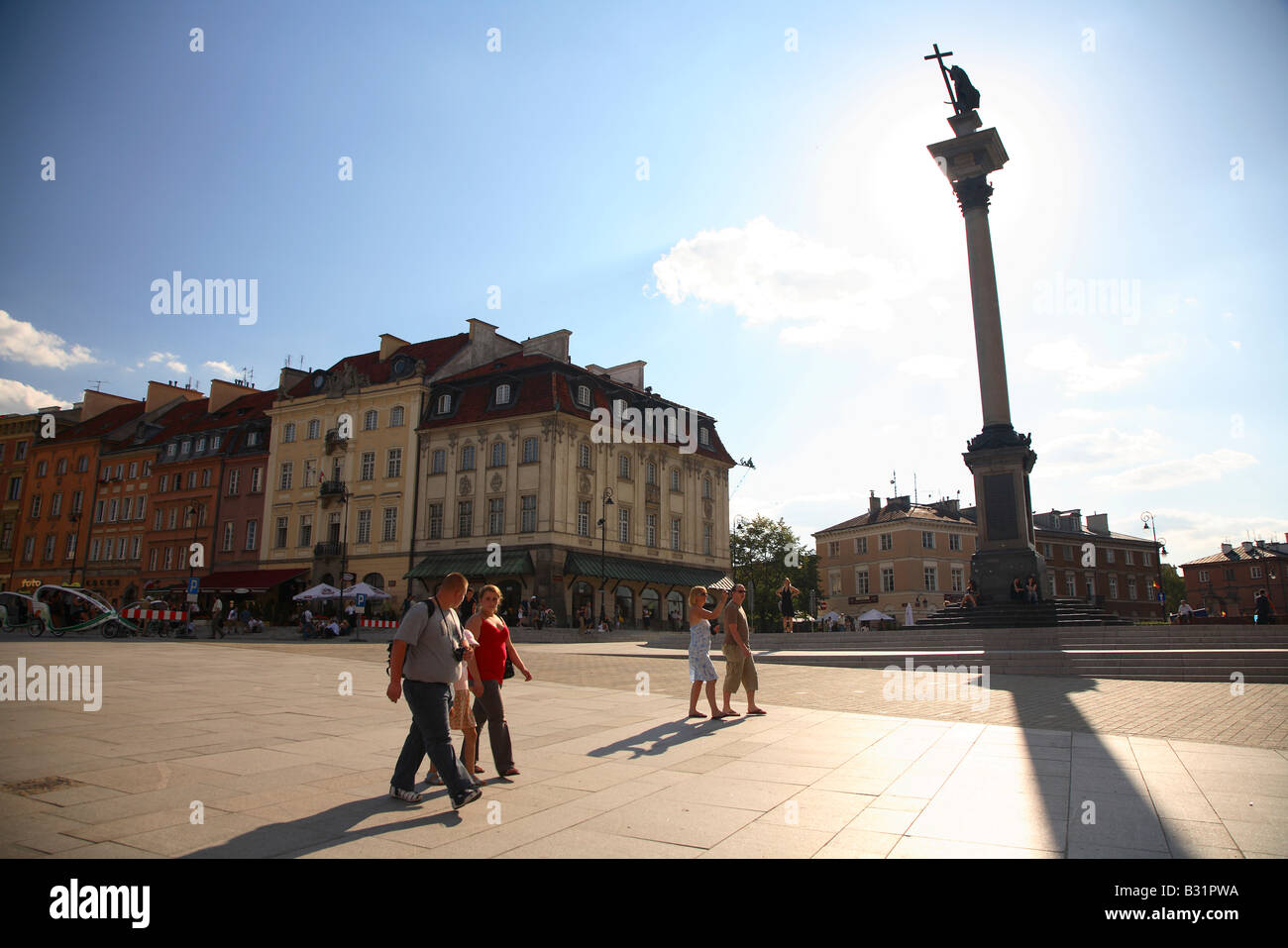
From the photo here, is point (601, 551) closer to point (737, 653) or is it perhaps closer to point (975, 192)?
point (975, 192)

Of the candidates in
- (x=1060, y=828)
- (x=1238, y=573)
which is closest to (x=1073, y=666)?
(x=1060, y=828)

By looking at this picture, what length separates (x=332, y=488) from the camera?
47.8 m

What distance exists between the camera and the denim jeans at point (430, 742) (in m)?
5.81

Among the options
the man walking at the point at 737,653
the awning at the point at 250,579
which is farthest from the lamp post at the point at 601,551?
the man walking at the point at 737,653

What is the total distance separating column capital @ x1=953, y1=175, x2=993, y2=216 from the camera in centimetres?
2762

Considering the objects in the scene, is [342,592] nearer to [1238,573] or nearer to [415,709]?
[415,709]

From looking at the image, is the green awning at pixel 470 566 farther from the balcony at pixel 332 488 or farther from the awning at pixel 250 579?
the awning at pixel 250 579

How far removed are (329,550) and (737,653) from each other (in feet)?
137

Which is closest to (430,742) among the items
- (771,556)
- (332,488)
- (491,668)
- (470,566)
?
(491,668)

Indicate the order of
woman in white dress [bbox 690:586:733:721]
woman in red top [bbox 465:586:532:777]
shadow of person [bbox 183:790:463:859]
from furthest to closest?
1. woman in white dress [bbox 690:586:733:721]
2. woman in red top [bbox 465:586:532:777]
3. shadow of person [bbox 183:790:463:859]

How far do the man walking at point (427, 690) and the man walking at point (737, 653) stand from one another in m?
5.13

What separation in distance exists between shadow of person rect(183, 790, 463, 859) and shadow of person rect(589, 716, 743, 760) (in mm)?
2482

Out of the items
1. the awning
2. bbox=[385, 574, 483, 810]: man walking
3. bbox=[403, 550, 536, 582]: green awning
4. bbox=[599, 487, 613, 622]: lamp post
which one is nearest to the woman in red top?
bbox=[385, 574, 483, 810]: man walking

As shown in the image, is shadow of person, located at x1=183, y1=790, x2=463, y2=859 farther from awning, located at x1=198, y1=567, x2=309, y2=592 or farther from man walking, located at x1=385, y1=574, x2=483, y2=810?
awning, located at x1=198, y1=567, x2=309, y2=592
